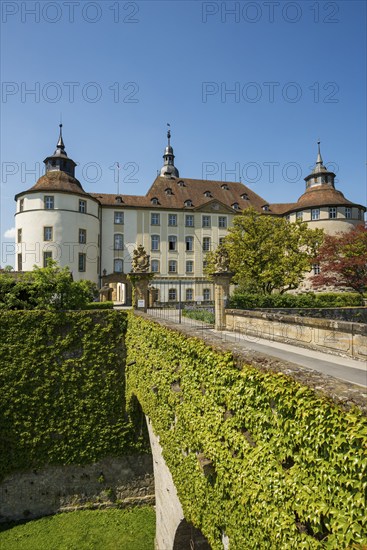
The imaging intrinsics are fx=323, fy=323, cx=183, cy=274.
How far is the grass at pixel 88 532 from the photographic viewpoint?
32.4ft

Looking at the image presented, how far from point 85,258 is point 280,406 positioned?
34665 millimetres

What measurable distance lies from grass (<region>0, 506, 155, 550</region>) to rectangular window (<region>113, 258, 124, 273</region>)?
95.4 feet

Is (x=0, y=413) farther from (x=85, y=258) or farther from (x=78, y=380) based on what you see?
(x=85, y=258)

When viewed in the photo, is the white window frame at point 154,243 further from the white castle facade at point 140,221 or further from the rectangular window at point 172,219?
the rectangular window at point 172,219

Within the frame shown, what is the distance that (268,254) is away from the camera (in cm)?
2458

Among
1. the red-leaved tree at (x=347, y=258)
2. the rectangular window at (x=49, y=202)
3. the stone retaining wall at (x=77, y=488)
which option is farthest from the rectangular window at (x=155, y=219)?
the stone retaining wall at (x=77, y=488)

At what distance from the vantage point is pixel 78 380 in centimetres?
1135

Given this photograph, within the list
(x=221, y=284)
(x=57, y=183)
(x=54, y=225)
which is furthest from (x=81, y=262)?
(x=221, y=284)

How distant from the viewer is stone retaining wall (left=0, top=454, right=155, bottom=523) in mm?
11031

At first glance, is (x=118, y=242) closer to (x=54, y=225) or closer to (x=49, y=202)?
(x=54, y=225)

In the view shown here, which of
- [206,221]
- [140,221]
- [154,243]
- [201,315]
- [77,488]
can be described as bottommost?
[77,488]

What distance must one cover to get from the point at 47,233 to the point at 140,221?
35.6 feet

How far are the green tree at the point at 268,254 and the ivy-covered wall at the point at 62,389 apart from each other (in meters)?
14.1

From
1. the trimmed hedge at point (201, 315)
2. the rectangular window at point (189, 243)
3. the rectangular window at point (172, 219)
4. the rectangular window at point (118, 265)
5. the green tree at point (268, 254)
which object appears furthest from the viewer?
the rectangular window at point (189, 243)
